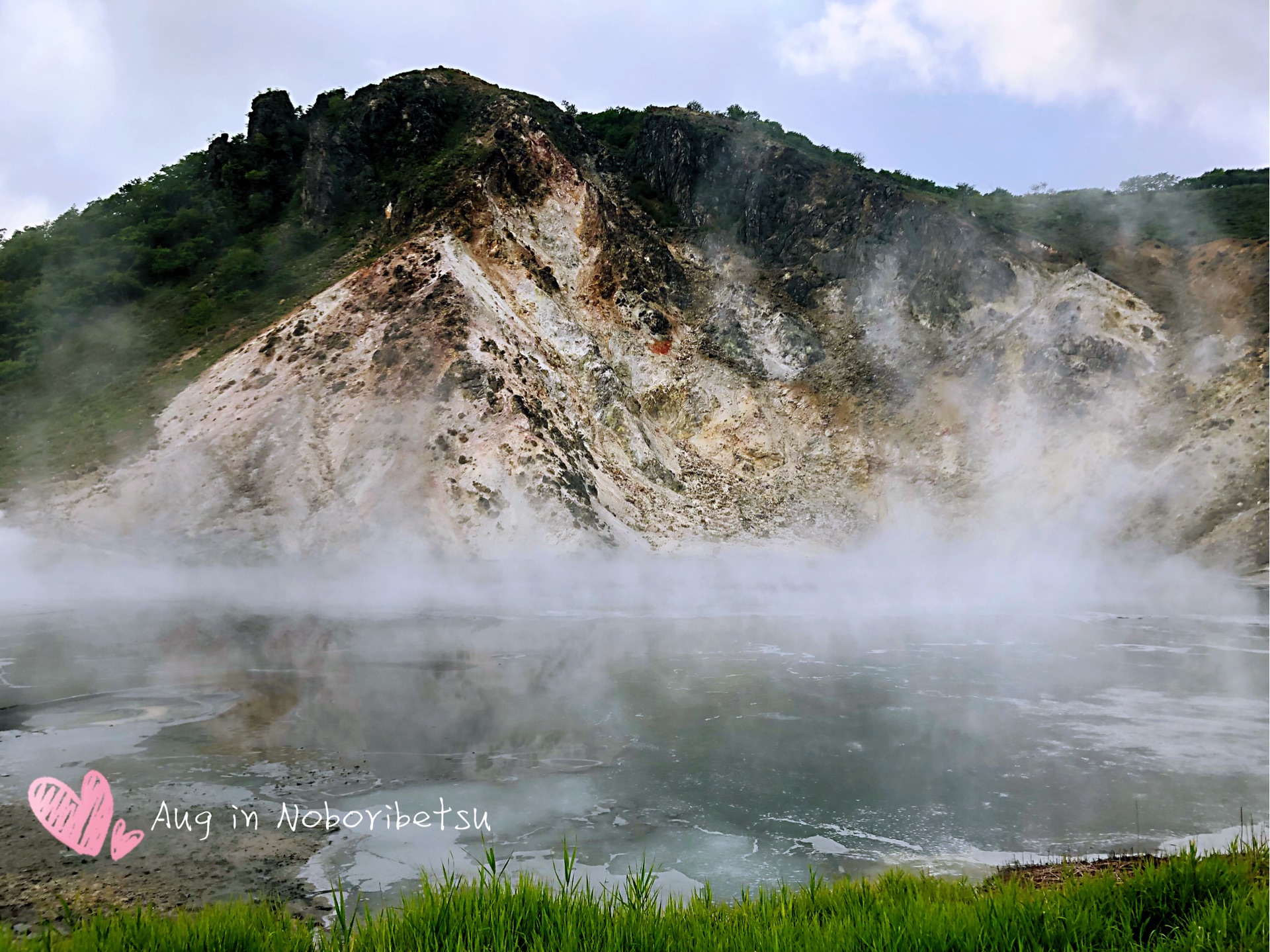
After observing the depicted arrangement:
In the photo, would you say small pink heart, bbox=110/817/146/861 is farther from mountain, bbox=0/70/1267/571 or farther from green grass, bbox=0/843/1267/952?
mountain, bbox=0/70/1267/571

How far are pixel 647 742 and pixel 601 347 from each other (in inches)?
1285

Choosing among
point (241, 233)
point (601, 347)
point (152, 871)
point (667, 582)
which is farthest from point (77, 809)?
point (241, 233)

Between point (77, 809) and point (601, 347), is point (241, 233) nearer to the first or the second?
point (601, 347)

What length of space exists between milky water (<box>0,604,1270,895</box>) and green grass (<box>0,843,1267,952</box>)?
114 inches

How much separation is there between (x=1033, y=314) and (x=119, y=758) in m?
45.6

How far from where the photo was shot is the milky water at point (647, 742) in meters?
7.31

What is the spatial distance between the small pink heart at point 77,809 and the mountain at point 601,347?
20432 mm

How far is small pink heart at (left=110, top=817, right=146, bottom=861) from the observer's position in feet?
21.6

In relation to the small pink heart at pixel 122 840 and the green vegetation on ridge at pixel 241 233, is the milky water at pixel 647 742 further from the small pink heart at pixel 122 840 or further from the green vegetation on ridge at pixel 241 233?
the green vegetation on ridge at pixel 241 233

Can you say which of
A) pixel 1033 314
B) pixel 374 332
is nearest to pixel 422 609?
pixel 374 332

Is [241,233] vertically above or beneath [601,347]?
above

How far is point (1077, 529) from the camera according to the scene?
34.7 meters

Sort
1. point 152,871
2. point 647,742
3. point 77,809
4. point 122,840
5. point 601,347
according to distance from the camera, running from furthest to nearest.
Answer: point 601,347 → point 647,742 → point 77,809 → point 122,840 → point 152,871

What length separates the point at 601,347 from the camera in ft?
135
